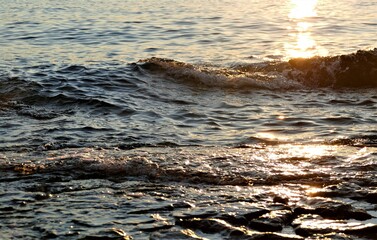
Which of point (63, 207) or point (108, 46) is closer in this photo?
point (63, 207)

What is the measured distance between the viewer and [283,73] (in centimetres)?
1287

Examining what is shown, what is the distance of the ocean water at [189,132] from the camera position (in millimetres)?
5250

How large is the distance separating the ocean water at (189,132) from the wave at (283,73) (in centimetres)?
4

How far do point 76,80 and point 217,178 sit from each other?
6.54 meters

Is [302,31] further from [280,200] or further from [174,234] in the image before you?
[174,234]

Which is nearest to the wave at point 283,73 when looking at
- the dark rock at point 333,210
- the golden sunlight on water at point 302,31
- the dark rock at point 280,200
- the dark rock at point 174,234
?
the golden sunlight on water at point 302,31

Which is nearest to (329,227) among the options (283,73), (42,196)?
(42,196)

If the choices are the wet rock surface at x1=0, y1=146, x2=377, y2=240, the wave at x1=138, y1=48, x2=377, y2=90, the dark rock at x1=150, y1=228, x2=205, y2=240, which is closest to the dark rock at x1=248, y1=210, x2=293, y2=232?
the wet rock surface at x1=0, y1=146, x2=377, y2=240

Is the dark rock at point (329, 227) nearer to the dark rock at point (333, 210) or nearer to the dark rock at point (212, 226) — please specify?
the dark rock at point (333, 210)

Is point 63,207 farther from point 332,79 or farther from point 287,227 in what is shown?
point 332,79

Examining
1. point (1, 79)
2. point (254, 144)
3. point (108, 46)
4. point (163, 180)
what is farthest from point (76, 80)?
point (163, 180)

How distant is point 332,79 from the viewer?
12.4 meters

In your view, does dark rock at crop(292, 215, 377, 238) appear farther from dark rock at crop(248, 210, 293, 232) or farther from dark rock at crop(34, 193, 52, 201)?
dark rock at crop(34, 193, 52, 201)

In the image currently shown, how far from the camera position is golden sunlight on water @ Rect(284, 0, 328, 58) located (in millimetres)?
15156
